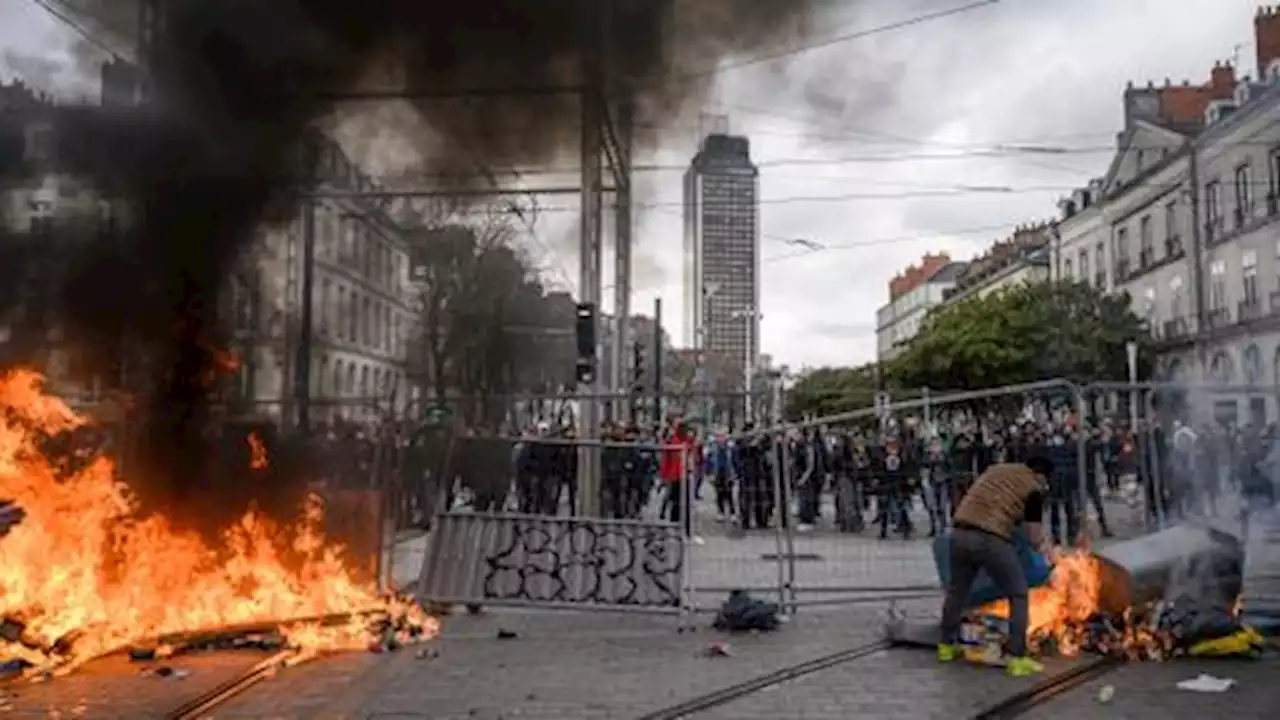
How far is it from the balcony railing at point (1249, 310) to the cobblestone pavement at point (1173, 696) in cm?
2547

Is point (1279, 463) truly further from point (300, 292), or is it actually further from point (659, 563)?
point (300, 292)

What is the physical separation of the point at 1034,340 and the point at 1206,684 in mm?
33039

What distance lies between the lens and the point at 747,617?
777 cm

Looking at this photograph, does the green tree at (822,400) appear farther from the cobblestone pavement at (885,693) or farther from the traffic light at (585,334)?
the cobblestone pavement at (885,693)

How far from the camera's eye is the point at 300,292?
10.1 meters

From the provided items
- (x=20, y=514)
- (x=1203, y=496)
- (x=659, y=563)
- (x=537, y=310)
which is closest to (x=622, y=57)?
(x=659, y=563)

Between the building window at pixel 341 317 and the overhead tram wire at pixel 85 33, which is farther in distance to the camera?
the building window at pixel 341 317

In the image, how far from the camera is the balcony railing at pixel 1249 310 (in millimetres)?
29641

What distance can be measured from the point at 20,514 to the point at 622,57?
15.6 ft

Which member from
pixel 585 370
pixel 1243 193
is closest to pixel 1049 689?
pixel 585 370

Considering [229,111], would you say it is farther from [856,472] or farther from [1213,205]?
[1213,205]

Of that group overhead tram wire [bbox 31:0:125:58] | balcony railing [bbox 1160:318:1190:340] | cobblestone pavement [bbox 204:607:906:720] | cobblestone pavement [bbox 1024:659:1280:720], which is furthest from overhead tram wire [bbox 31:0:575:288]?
balcony railing [bbox 1160:318:1190:340]

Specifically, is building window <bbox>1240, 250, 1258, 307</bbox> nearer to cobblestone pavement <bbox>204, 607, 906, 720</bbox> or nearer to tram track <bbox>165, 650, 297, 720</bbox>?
cobblestone pavement <bbox>204, 607, 906, 720</bbox>

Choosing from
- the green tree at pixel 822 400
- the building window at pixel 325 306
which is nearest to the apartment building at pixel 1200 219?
the green tree at pixel 822 400
